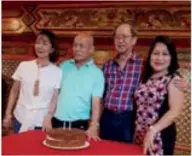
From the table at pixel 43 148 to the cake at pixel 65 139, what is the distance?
4 centimetres

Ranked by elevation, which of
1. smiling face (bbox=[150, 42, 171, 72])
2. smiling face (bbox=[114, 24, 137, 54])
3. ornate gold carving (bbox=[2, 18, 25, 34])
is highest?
ornate gold carving (bbox=[2, 18, 25, 34])

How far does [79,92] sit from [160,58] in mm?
584

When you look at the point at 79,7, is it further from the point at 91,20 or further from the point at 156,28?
the point at 156,28

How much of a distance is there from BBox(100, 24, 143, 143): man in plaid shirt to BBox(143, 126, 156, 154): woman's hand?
0.40m

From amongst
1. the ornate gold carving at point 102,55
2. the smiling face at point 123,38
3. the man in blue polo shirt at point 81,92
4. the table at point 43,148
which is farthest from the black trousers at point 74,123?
the ornate gold carving at point 102,55

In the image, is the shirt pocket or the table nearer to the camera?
the table

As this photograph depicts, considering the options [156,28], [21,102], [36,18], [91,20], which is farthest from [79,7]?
[21,102]

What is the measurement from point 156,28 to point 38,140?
6.36 feet

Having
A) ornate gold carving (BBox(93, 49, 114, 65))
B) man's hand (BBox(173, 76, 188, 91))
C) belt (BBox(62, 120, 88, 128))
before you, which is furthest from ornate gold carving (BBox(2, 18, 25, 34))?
man's hand (BBox(173, 76, 188, 91))

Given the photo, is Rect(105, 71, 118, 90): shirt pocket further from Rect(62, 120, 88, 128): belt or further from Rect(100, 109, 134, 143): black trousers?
Rect(62, 120, 88, 128): belt

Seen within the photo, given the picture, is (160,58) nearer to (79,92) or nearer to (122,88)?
(122,88)

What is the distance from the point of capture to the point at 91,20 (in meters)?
4.11

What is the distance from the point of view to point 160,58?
2.45 m

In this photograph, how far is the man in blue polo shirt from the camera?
2719mm
